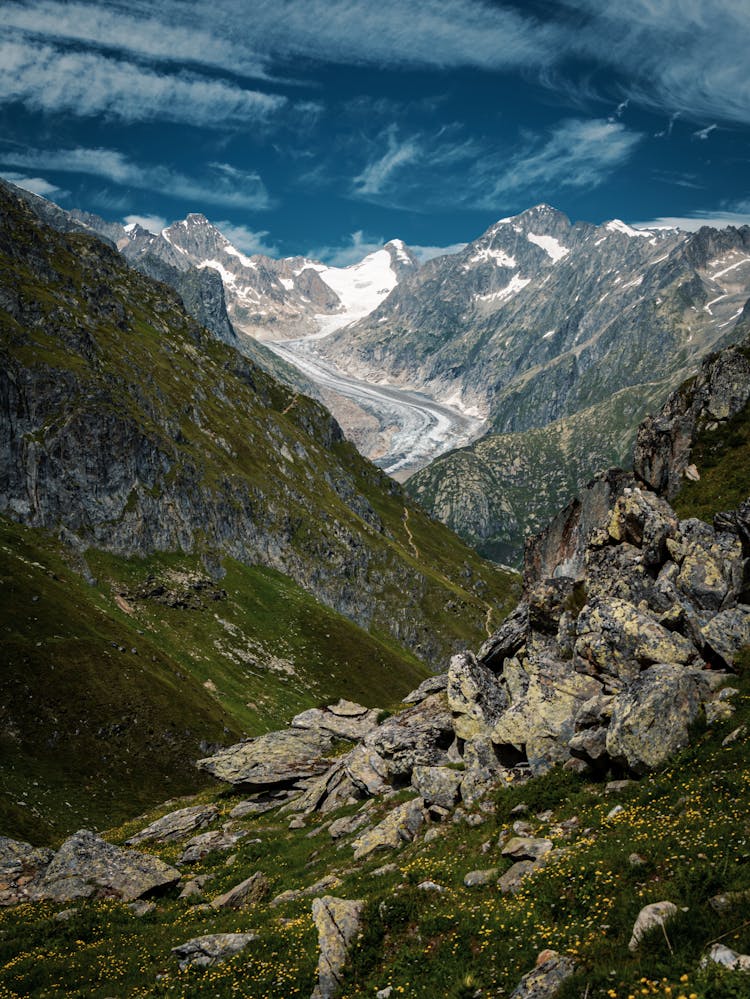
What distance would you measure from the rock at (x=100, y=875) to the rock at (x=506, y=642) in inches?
820

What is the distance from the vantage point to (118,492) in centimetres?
14188

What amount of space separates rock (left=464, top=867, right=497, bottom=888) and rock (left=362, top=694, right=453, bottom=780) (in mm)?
13406

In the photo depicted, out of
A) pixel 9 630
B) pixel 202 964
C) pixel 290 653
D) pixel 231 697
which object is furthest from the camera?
pixel 290 653

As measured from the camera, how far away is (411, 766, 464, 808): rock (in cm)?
2489

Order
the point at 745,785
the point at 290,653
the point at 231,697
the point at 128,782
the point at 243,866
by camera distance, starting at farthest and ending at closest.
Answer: the point at 290,653 < the point at 231,697 < the point at 128,782 < the point at 243,866 < the point at 745,785

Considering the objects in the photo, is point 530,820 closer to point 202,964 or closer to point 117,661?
point 202,964

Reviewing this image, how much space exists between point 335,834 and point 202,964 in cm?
1156

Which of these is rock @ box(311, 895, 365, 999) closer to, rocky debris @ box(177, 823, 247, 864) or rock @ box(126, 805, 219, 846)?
rocky debris @ box(177, 823, 247, 864)

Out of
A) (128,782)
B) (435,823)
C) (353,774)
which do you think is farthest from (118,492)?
(435,823)

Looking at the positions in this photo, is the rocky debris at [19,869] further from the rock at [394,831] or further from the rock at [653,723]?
the rock at [653,723]

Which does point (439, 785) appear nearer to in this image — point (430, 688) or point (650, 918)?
point (650, 918)

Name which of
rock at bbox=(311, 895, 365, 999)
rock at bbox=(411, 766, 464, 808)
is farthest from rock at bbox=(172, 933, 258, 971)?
rock at bbox=(411, 766, 464, 808)

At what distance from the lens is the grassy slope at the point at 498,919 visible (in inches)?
442

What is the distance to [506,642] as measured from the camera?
37062 mm
